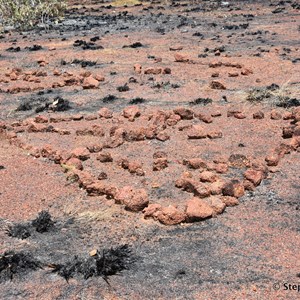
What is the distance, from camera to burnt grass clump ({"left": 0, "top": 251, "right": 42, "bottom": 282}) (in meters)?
5.00

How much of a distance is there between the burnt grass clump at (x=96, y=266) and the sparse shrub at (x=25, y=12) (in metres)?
23.6

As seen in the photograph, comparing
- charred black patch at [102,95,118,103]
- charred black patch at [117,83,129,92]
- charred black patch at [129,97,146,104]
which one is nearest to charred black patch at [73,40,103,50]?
charred black patch at [117,83,129,92]

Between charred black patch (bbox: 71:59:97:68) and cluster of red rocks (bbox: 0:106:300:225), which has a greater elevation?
cluster of red rocks (bbox: 0:106:300:225)

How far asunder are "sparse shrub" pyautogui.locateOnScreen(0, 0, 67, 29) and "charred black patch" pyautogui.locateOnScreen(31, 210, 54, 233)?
2261cm

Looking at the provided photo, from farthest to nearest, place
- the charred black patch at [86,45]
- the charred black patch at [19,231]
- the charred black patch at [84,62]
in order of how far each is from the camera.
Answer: the charred black patch at [86,45] → the charred black patch at [84,62] → the charred black patch at [19,231]

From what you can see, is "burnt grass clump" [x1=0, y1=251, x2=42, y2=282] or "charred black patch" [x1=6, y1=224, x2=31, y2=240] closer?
"burnt grass clump" [x1=0, y1=251, x2=42, y2=282]

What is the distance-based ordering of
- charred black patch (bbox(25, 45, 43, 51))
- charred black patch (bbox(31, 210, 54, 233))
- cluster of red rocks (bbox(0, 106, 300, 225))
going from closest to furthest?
charred black patch (bbox(31, 210, 54, 233)), cluster of red rocks (bbox(0, 106, 300, 225)), charred black patch (bbox(25, 45, 43, 51))

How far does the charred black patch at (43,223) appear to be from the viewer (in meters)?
5.78

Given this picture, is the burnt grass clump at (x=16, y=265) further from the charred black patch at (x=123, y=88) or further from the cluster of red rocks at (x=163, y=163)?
the charred black patch at (x=123, y=88)

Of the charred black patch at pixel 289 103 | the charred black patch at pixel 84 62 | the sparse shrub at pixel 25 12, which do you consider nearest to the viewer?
the charred black patch at pixel 289 103

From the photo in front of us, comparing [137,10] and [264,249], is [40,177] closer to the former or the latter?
[264,249]

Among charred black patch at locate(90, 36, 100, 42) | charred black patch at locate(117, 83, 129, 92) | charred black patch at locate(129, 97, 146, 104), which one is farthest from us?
charred black patch at locate(90, 36, 100, 42)

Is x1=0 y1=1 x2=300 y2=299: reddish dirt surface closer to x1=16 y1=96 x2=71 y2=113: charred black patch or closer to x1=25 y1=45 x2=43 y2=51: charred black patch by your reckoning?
x1=16 y1=96 x2=71 y2=113: charred black patch

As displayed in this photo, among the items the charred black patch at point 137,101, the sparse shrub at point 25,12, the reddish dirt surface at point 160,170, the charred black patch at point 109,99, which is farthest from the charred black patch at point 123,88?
the sparse shrub at point 25,12
